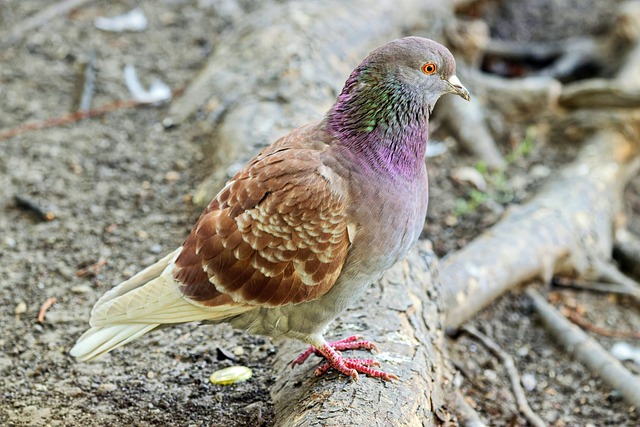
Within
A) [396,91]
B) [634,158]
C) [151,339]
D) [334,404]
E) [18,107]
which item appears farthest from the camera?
[634,158]

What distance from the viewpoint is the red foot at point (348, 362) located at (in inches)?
124

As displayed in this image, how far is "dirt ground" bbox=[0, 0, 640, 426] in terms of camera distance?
11.6 ft

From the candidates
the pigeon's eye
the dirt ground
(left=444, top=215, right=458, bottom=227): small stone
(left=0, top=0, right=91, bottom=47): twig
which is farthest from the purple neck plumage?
(left=0, top=0, right=91, bottom=47): twig

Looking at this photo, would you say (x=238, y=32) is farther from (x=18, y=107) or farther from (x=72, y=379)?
(x=72, y=379)

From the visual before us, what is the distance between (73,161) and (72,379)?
2079 millimetres

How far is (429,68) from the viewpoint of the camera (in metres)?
3.25

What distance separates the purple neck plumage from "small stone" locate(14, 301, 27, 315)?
78.7 inches

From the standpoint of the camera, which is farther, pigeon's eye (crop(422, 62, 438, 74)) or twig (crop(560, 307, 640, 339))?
twig (crop(560, 307, 640, 339))

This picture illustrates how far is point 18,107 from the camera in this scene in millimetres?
5797

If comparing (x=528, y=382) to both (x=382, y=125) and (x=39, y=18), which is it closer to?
(x=382, y=125)

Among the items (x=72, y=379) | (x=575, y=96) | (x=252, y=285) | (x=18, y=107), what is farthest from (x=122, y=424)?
(x=575, y=96)

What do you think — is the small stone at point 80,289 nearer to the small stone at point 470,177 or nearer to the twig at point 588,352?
the twig at point 588,352

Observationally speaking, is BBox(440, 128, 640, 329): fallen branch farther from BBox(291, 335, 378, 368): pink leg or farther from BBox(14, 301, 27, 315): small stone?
BBox(14, 301, 27, 315): small stone

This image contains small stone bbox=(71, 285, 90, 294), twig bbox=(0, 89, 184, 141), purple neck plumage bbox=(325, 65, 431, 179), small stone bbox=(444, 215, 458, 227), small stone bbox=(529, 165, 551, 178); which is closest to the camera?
purple neck plumage bbox=(325, 65, 431, 179)
